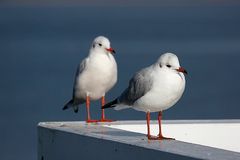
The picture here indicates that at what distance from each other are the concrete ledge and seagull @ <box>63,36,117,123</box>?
107 centimetres

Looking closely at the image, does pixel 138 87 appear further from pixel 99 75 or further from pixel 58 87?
pixel 58 87

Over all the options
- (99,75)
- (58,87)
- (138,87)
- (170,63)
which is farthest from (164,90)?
(58,87)

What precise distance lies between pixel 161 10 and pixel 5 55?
47.3m

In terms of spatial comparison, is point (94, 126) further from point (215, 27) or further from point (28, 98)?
point (215, 27)

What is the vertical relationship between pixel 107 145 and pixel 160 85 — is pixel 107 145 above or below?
below

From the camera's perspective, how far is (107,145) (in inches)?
207

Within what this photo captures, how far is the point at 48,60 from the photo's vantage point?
93.7 ft

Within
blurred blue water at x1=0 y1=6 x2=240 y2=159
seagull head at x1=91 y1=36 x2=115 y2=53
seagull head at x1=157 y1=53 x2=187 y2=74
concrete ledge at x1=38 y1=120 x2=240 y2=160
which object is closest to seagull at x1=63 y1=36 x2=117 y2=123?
seagull head at x1=91 y1=36 x2=115 y2=53

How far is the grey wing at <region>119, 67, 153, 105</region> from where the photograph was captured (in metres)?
5.72

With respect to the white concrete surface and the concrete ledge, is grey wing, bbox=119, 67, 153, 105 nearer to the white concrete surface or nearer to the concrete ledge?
the concrete ledge

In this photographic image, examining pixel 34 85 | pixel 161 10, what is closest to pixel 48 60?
pixel 34 85

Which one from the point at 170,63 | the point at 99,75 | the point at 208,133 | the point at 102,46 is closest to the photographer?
the point at 170,63

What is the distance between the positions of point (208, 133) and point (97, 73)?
60.0 inches

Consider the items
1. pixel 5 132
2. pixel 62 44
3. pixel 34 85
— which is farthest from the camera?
pixel 62 44
